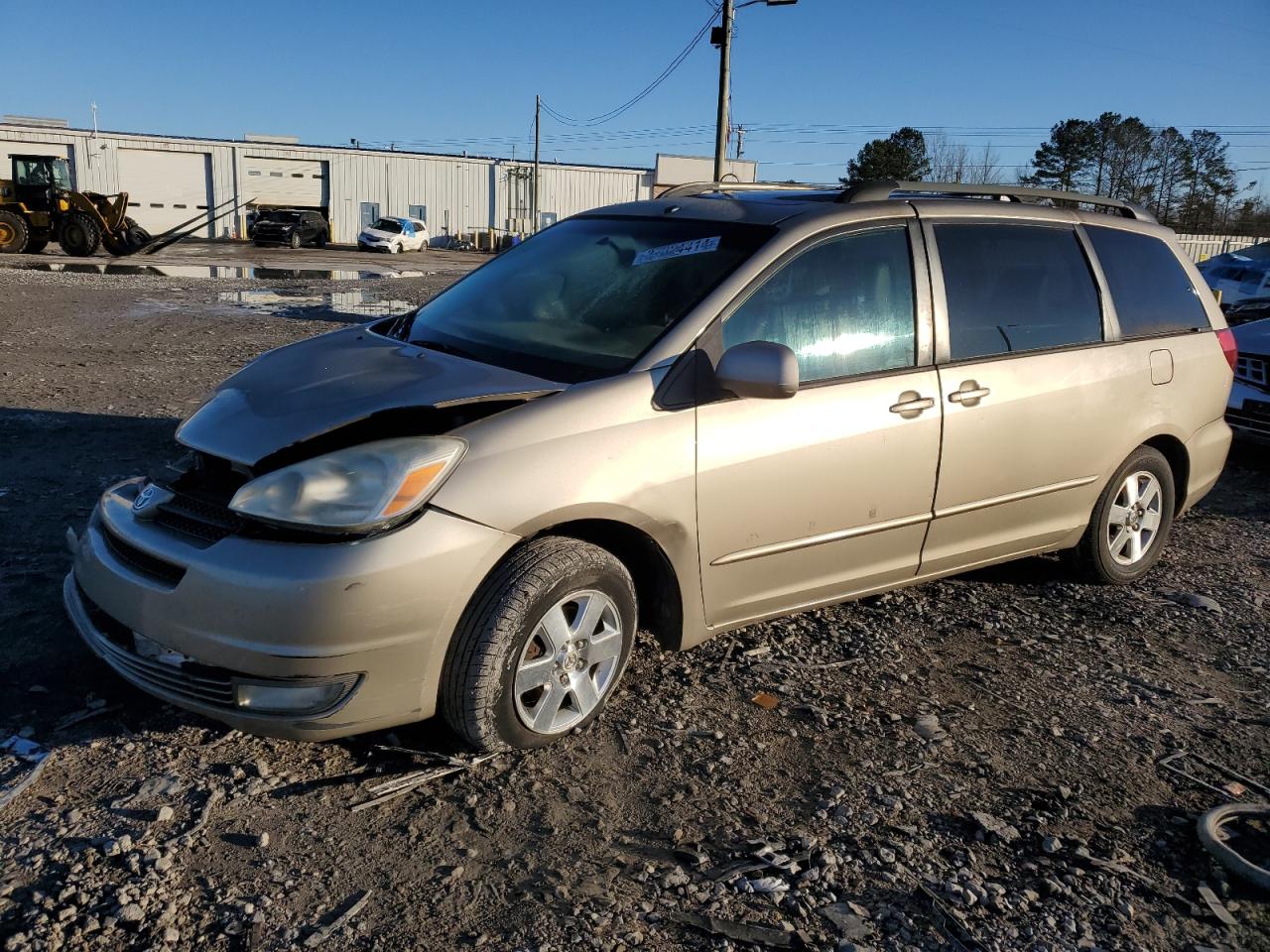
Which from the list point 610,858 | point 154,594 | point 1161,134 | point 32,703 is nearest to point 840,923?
point 610,858

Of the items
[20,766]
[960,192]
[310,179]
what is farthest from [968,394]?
[310,179]

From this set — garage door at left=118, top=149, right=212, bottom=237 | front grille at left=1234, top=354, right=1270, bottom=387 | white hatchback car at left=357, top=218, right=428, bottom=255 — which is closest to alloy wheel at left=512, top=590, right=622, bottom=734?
front grille at left=1234, top=354, right=1270, bottom=387

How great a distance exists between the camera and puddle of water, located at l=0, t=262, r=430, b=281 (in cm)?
2220

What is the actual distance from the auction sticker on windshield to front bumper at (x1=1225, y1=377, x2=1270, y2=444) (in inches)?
215

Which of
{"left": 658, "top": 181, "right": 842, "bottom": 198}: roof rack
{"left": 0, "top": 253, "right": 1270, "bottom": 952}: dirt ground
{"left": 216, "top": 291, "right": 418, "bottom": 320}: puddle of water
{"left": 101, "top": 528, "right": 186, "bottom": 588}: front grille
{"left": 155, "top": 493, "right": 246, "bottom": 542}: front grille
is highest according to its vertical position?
{"left": 658, "top": 181, "right": 842, "bottom": 198}: roof rack

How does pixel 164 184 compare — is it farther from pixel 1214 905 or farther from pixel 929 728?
pixel 1214 905

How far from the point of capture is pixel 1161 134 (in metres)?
56.4

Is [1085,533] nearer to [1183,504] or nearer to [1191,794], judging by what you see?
[1183,504]

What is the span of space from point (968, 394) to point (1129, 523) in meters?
1.49

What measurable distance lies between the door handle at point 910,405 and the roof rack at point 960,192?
2.57ft

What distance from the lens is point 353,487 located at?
278cm

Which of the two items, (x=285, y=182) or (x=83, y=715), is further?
(x=285, y=182)

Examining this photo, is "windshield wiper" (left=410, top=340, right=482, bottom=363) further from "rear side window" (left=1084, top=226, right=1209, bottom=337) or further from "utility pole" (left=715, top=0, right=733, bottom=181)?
"utility pole" (left=715, top=0, right=733, bottom=181)

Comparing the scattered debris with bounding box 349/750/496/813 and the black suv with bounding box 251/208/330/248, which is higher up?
the black suv with bounding box 251/208/330/248
